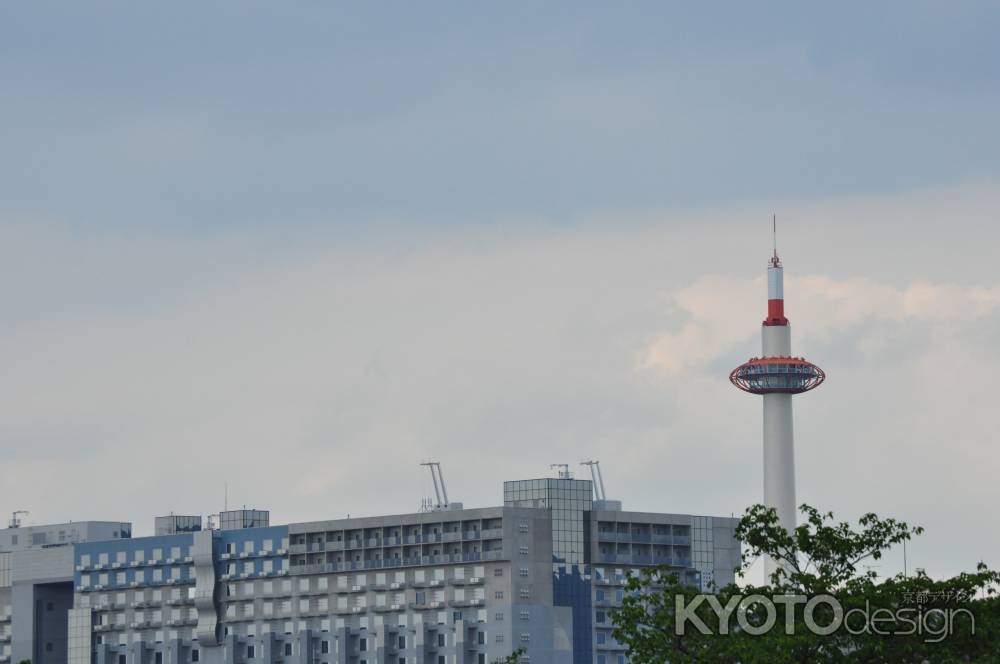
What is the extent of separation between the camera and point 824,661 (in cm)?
10162

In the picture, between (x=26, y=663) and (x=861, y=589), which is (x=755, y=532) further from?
(x=26, y=663)

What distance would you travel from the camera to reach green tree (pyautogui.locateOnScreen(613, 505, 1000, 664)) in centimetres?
10206

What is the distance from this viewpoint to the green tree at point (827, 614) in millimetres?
102062

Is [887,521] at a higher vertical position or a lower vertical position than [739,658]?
higher

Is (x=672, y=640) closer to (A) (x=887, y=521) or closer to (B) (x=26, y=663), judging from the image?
(A) (x=887, y=521)

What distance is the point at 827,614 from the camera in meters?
103

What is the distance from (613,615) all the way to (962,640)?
55.3 ft

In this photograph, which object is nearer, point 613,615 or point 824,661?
point 824,661

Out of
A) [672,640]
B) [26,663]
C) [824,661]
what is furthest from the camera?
[26,663]

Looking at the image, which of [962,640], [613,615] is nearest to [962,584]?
[962,640]

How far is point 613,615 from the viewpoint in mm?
109375

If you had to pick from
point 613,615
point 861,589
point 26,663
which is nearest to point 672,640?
point 613,615

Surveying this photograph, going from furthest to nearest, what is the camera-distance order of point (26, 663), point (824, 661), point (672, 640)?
1. point (26, 663)
2. point (672, 640)
3. point (824, 661)

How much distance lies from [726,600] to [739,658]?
586 centimetres
